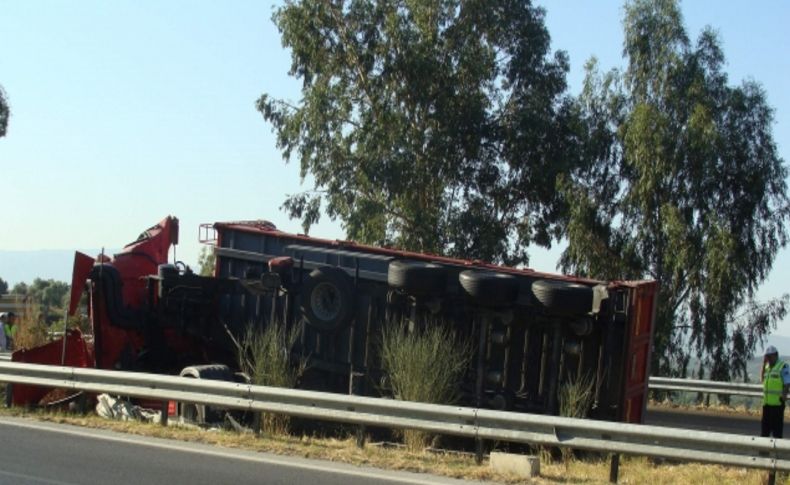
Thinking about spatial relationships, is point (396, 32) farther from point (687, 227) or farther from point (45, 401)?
point (45, 401)

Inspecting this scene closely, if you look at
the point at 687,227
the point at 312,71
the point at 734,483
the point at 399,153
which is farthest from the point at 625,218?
the point at 734,483

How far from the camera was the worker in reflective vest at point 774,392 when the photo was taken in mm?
13461

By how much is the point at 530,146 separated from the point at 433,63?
11.8ft

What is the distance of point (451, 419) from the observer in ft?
32.0

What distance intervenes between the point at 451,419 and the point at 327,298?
11.2ft

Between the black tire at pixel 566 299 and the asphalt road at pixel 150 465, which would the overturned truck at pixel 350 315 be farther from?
the asphalt road at pixel 150 465

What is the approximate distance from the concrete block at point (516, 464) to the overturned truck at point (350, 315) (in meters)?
2.32

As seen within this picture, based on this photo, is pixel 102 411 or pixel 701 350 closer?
pixel 102 411

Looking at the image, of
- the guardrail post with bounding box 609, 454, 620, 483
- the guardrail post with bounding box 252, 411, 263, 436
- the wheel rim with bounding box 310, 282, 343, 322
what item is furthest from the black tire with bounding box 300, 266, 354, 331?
the guardrail post with bounding box 609, 454, 620, 483

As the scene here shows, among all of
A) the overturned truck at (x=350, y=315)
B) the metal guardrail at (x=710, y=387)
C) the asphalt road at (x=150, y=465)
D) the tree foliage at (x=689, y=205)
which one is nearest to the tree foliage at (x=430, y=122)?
the tree foliage at (x=689, y=205)

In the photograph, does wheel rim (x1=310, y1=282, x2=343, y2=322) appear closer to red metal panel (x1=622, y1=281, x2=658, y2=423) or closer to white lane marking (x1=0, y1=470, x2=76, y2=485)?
red metal panel (x1=622, y1=281, x2=658, y2=423)

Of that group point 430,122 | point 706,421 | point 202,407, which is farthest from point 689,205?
point 202,407

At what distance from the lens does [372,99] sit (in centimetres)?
2980

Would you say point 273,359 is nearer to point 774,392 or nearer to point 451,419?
point 451,419
